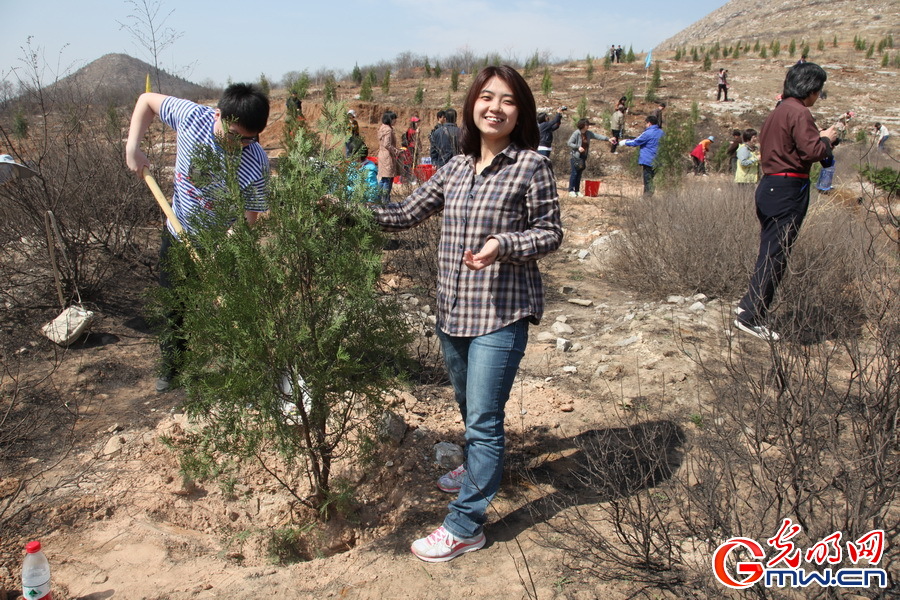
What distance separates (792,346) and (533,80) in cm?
2591

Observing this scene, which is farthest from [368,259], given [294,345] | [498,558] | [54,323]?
[54,323]

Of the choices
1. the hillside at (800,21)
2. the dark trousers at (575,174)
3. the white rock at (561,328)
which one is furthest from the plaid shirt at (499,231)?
the hillside at (800,21)

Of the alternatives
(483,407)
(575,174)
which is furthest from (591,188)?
(483,407)

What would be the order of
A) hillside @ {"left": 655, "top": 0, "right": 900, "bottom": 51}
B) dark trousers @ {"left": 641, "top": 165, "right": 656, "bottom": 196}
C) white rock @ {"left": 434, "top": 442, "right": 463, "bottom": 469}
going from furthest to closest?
hillside @ {"left": 655, "top": 0, "right": 900, "bottom": 51} < dark trousers @ {"left": 641, "top": 165, "right": 656, "bottom": 196} < white rock @ {"left": 434, "top": 442, "right": 463, "bottom": 469}

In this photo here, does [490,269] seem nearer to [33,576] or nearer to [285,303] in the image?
[285,303]

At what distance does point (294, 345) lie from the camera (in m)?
2.04

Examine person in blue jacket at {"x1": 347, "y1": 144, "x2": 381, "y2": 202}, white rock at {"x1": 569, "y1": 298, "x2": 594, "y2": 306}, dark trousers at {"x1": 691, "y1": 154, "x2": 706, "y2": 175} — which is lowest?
white rock at {"x1": 569, "y1": 298, "x2": 594, "y2": 306}

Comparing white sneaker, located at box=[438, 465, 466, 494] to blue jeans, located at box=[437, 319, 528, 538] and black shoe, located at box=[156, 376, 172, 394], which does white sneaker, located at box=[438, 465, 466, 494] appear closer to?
blue jeans, located at box=[437, 319, 528, 538]

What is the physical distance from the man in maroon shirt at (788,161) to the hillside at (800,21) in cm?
4452

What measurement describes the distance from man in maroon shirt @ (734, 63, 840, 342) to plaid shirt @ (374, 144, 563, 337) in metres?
2.15

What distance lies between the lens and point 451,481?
8.75ft

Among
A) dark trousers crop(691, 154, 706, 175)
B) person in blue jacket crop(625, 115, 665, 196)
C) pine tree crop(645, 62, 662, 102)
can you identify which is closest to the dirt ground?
person in blue jacket crop(625, 115, 665, 196)

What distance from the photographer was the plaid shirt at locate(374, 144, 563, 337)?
205 centimetres

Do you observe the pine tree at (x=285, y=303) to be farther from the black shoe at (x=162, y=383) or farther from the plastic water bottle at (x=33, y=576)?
the black shoe at (x=162, y=383)
